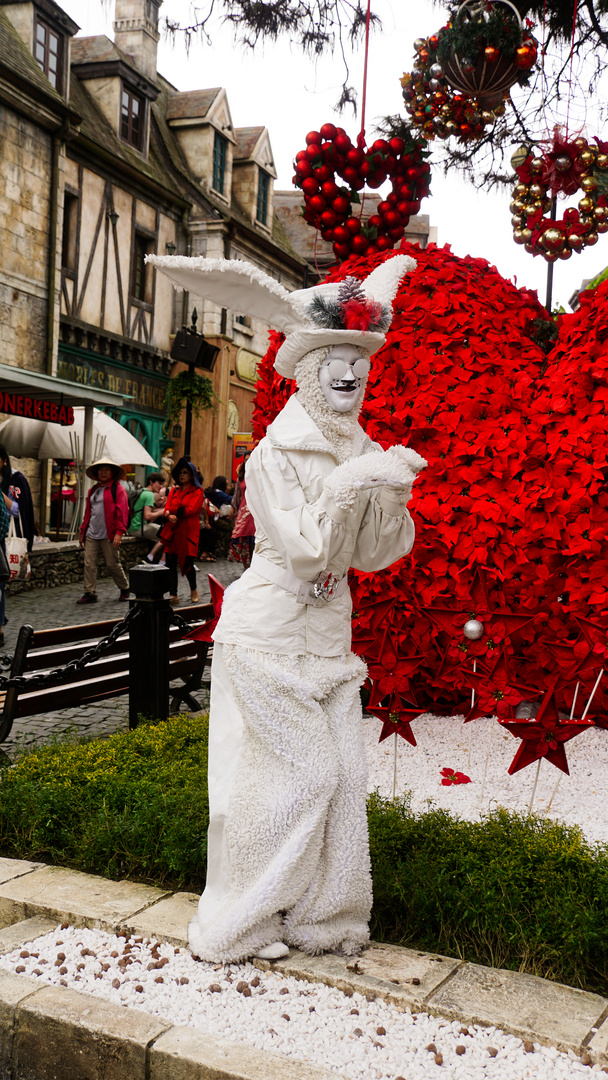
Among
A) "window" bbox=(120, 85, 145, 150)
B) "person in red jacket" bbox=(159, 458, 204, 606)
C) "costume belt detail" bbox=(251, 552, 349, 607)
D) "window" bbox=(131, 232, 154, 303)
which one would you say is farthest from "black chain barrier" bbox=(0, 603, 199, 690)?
"window" bbox=(120, 85, 145, 150)

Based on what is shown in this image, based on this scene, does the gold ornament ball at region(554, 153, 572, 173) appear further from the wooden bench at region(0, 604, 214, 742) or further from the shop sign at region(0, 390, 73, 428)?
the shop sign at region(0, 390, 73, 428)

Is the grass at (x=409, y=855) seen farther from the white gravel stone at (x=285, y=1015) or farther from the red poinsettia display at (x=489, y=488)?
the red poinsettia display at (x=489, y=488)

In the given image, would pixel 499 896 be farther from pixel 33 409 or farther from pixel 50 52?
pixel 50 52

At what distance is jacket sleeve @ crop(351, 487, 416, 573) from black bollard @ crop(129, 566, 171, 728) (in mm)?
2413

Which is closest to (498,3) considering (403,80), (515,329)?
(403,80)

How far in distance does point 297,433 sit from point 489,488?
190 centimetres

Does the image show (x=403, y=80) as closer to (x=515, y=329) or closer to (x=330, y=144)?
(x=330, y=144)

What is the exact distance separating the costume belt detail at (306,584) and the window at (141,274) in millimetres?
18286

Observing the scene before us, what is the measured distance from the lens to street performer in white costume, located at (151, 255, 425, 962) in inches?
103

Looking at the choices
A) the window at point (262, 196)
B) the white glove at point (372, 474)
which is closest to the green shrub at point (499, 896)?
the white glove at point (372, 474)

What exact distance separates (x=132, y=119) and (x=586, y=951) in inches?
813

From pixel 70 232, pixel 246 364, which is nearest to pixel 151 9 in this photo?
pixel 70 232

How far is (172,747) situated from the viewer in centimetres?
450

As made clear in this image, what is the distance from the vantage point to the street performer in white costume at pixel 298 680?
2.61m
